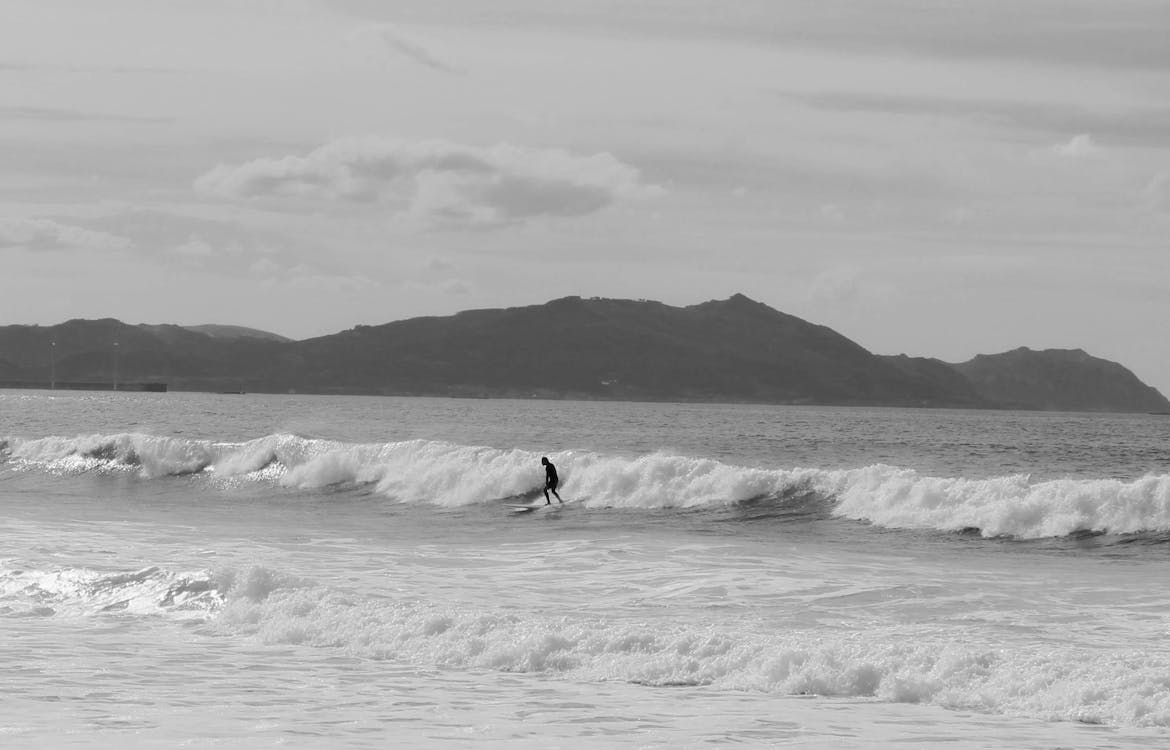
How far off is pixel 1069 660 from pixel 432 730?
671 cm

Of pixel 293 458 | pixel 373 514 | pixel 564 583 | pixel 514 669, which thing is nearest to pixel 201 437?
pixel 293 458

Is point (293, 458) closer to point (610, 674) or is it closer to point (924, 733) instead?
point (610, 674)

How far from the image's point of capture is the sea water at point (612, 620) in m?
12.8

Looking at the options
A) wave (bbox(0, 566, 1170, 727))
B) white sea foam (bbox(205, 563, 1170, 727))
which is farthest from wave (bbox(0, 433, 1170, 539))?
wave (bbox(0, 566, 1170, 727))

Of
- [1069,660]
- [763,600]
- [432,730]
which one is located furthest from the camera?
A: [763,600]

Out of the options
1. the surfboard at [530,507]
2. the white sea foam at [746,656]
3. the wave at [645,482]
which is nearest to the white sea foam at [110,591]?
the white sea foam at [746,656]

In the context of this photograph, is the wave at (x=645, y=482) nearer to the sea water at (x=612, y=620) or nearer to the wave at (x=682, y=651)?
the sea water at (x=612, y=620)

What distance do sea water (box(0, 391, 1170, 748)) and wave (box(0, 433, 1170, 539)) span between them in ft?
0.44

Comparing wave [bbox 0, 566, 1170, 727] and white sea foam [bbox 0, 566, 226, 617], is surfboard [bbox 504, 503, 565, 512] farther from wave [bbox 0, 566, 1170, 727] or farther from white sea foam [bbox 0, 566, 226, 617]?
wave [bbox 0, 566, 1170, 727]

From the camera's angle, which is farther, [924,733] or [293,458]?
[293,458]

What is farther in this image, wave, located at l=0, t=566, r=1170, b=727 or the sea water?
Result: wave, located at l=0, t=566, r=1170, b=727

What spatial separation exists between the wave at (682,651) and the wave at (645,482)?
686 inches

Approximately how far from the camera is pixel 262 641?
1717 centimetres

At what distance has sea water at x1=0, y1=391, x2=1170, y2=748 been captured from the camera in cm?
1281
